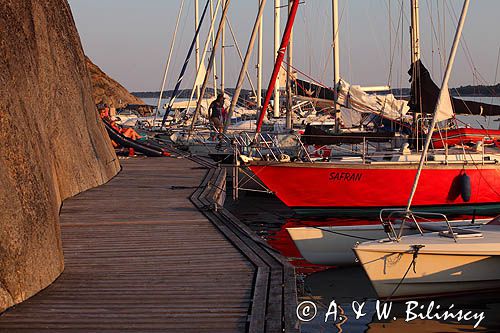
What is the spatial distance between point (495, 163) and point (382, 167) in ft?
10.9

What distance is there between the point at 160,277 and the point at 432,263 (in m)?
4.82

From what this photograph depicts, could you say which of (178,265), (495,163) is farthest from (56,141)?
(495,163)

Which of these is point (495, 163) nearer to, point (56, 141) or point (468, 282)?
point (468, 282)

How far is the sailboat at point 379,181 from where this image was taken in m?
21.8

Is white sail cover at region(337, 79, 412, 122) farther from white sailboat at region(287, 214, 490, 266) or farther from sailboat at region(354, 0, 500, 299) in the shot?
sailboat at region(354, 0, 500, 299)

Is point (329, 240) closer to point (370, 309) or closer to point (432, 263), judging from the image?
point (370, 309)

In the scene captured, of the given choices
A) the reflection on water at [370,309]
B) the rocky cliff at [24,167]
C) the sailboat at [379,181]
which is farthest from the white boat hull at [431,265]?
the sailboat at [379,181]

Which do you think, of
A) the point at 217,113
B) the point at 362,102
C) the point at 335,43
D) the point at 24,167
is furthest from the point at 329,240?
the point at 217,113

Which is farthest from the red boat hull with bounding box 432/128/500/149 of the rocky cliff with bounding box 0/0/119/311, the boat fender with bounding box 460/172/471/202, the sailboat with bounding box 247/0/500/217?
the rocky cliff with bounding box 0/0/119/311

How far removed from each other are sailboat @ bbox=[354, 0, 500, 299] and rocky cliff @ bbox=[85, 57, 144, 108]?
87.0m

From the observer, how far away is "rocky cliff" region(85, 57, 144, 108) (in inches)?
3944

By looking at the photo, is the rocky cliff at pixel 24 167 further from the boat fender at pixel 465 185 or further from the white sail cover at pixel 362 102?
the white sail cover at pixel 362 102

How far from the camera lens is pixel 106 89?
10494cm

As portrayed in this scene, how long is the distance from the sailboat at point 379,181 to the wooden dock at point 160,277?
21.6ft
